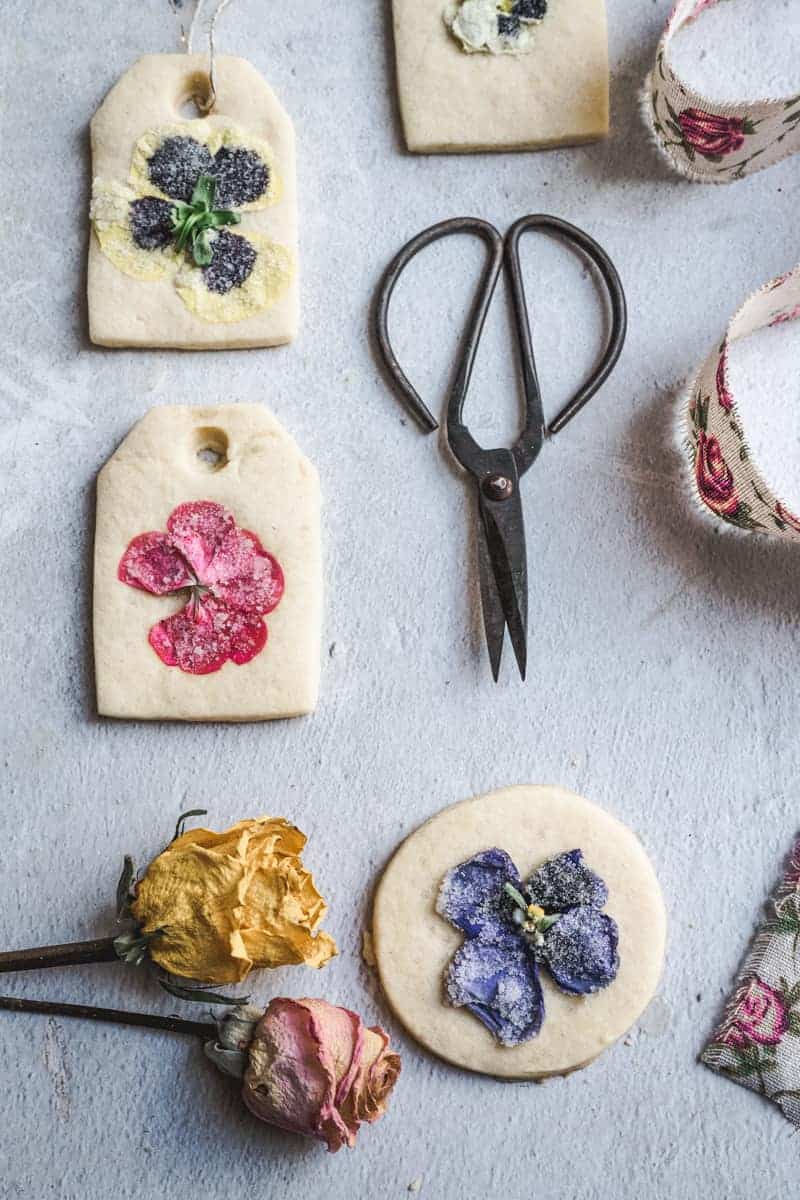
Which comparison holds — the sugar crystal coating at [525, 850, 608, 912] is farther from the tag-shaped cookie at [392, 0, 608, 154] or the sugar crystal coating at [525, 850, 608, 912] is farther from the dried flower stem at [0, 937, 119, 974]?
the tag-shaped cookie at [392, 0, 608, 154]

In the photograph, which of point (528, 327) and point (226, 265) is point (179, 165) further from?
point (528, 327)

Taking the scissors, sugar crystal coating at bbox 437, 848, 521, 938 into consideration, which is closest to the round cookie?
A: sugar crystal coating at bbox 437, 848, 521, 938

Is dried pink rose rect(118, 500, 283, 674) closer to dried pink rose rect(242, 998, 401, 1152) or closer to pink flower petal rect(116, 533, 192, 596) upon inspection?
pink flower petal rect(116, 533, 192, 596)

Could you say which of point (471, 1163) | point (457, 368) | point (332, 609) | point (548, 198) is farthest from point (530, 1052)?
point (548, 198)

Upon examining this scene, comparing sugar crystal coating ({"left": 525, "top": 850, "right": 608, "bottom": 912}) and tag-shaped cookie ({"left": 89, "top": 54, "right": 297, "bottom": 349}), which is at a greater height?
tag-shaped cookie ({"left": 89, "top": 54, "right": 297, "bottom": 349})

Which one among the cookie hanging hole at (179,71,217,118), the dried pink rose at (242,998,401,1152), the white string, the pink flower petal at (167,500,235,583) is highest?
the white string

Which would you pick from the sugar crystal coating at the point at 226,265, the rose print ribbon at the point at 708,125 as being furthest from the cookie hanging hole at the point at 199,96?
the rose print ribbon at the point at 708,125

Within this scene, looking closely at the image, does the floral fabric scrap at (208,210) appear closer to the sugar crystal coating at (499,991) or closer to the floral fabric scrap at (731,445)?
the floral fabric scrap at (731,445)

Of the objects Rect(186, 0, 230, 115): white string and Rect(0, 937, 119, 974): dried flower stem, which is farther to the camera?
Rect(186, 0, 230, 115): white string
